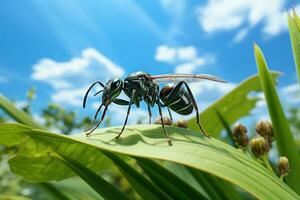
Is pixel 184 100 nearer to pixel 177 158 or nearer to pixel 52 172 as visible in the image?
pixel 52 172

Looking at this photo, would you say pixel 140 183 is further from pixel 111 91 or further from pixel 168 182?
pixel 111 91

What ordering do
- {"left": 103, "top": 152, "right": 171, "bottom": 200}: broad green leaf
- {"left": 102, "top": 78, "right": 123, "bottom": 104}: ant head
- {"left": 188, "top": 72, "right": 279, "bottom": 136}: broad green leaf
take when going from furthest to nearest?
{"left": 188, "top": 72, "right": 279, "bottom": 136}: broad green leaf < {"left": 102, "top": 78, "right": 123, "bottom": 104}: ant head < {"left": 103, "top": 152, "right": 171, "bottom": 200}: broad green leaf

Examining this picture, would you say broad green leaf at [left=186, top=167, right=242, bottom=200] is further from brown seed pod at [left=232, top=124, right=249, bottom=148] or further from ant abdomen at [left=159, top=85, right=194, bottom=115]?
ant abdomen at [left=159, top=85, right=194, bottom=115]

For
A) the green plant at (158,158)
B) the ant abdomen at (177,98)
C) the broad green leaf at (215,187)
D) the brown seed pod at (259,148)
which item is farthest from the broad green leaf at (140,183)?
the ant abdomen at (177,98)

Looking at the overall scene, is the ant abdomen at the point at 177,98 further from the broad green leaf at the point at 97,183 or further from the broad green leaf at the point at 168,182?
the broad green leaf at the point at 97,183

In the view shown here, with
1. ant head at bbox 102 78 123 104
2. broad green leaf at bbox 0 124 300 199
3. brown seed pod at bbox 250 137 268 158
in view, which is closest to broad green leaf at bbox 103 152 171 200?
broad green leaf at bbox 0 124 300 199

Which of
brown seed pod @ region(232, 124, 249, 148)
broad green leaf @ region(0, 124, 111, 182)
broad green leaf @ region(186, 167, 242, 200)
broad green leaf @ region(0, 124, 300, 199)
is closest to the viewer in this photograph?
broad green leaf @ region(0, 124, 300, 199)
